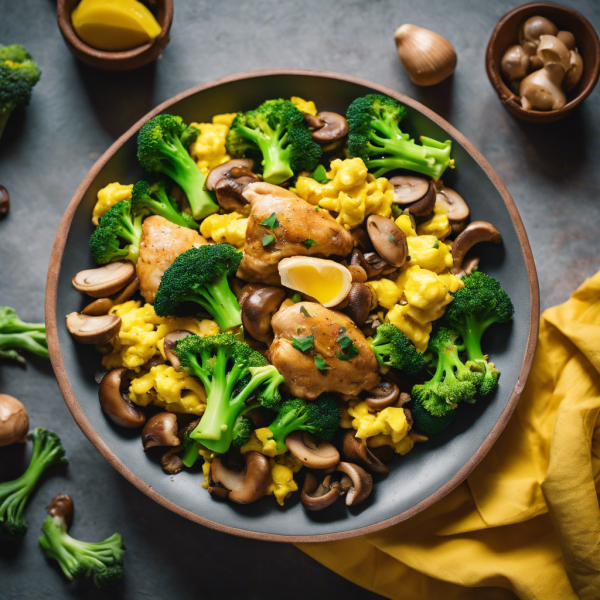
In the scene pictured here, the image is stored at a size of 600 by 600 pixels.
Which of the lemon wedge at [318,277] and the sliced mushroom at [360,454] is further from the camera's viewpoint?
the sliced mushroom at [360,454]

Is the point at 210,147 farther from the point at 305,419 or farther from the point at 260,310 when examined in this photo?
the point at 305,419

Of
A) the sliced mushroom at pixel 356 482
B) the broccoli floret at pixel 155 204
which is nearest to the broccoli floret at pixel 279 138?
the broccoli floret at pixel 155 204

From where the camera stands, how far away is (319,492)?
365cm

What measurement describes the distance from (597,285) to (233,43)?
3.66m

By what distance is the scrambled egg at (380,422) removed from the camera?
11.3 feet

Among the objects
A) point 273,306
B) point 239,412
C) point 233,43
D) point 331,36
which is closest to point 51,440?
point 239,412

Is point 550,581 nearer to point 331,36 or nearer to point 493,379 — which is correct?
point 493,379

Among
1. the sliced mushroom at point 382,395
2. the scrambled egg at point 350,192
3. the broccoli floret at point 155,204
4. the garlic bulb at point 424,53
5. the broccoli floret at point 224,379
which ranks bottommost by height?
the sliced mushroom at point 382,395

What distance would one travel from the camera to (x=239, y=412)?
344 centimetres

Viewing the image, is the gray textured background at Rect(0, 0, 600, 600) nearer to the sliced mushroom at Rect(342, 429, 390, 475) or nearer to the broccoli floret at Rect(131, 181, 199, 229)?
the broccoli floret at Rect(131, 181, 199, 229)

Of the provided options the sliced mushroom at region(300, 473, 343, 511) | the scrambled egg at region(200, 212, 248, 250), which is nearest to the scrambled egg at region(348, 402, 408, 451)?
the sliced mushroom at region(300, 473, 343, 511)

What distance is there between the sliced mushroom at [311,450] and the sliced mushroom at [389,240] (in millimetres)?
1315

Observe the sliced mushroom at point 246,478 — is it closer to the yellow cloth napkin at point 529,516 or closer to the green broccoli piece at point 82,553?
the yellow cloth napkin at point 529,516

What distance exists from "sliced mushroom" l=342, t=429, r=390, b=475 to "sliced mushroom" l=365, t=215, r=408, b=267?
123 centimetres
